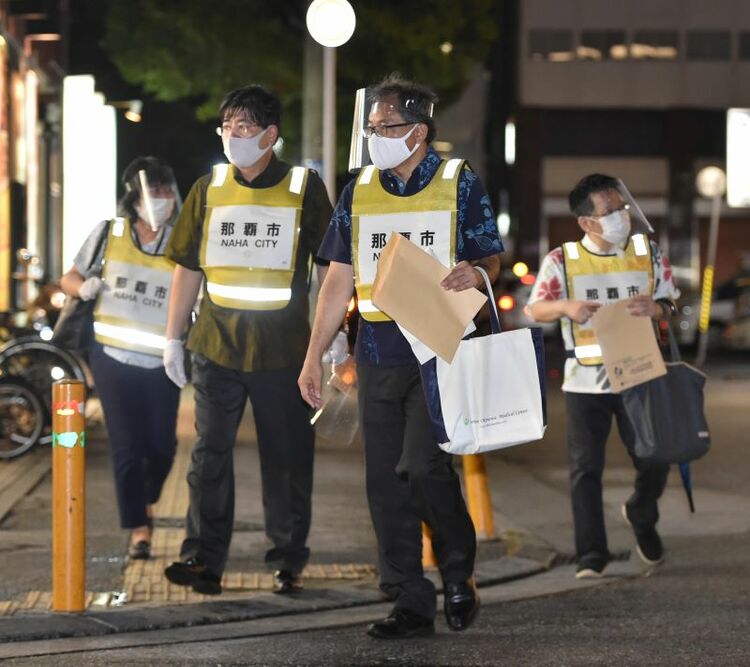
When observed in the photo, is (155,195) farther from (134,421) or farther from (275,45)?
(275,45)

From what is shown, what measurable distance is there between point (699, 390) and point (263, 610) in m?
2.32

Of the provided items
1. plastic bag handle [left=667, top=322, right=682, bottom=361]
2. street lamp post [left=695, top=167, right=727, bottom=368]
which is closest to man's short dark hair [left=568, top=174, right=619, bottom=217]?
plastic bag handle [left=667, top=322, right=682, bottom=361]

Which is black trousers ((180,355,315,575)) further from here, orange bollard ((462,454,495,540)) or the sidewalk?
orange bollard ((462,454,495,540))

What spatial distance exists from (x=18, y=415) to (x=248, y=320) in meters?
5.82

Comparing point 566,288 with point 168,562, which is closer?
point 566,288

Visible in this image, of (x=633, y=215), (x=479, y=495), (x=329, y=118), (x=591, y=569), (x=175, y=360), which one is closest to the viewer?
(x=175, y=360)

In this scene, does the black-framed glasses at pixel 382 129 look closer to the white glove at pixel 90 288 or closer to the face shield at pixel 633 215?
the face shield at pixel 633 215

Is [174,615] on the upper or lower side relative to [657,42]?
lower

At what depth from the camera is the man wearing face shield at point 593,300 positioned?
8.16 metres

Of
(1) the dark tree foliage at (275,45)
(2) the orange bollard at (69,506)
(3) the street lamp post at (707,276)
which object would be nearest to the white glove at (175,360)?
(2) the orange bollard at (69,506)

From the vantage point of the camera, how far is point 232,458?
751cm

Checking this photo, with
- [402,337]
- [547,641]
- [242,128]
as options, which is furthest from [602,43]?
[547,641]

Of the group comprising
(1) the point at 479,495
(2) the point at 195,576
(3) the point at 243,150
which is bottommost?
(2) the point at 195,576

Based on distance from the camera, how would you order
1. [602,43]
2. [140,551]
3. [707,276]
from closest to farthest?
[140,551] < [707,276] < [602,43]
